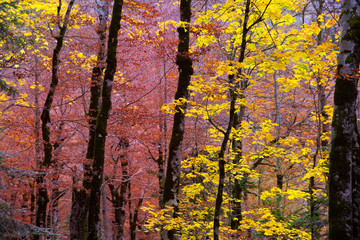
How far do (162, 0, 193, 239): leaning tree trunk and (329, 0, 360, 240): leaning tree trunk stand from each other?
320 centimetres

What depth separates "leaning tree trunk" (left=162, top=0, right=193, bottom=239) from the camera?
20.7 feet

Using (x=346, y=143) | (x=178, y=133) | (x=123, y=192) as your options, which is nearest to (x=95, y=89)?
(x=178, y=133)

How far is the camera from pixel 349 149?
4.20 m

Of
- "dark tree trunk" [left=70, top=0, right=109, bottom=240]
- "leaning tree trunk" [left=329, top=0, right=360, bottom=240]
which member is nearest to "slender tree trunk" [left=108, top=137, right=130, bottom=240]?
"dark tree trunk" [left=70, top=0, right=109, bottom=240]

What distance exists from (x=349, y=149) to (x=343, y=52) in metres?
1.67

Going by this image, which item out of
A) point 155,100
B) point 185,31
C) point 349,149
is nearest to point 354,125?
point 349,149

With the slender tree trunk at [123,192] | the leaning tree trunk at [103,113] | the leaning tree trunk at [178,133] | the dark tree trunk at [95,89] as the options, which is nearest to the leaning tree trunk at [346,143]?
the leaning tree trunk at [178,133]

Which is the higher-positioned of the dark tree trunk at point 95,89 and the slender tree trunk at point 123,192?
the dark tree trunk at point 95,89

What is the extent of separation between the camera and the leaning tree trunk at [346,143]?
13.1 feet

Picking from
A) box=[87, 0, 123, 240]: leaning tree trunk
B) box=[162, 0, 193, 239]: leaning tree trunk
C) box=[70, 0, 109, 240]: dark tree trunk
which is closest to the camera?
box=[87, 0, 123, 240]: leaning tree trunk

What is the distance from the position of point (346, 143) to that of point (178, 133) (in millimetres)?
3549

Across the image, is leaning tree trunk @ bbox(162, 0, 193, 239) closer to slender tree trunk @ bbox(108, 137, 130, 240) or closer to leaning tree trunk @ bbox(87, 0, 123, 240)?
leaning tree trunk @ bbox(87, 0, 123, 240)

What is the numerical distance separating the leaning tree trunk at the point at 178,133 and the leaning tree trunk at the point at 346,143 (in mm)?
3199

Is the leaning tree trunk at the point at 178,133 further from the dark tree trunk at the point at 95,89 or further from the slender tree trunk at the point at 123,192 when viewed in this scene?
the slender tree trunk at the point at 123,192
